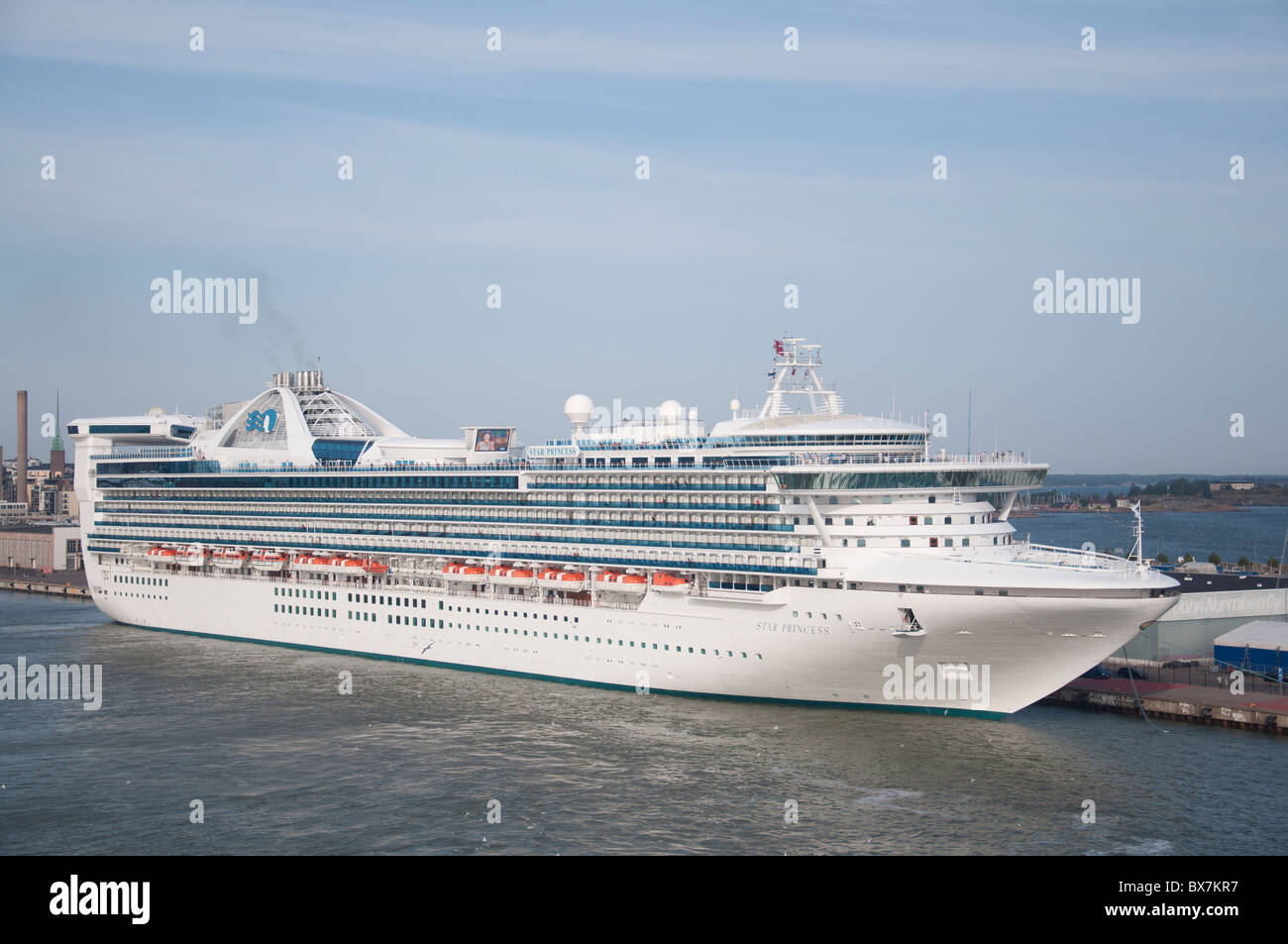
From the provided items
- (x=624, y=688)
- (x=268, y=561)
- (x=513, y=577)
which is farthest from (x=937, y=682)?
(x=268, y=561)

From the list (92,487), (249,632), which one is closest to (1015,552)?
(249,632)

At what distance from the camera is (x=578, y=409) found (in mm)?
42875

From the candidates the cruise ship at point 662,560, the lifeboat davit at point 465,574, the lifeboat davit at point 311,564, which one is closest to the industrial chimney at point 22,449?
the cruise ship at point 662,560

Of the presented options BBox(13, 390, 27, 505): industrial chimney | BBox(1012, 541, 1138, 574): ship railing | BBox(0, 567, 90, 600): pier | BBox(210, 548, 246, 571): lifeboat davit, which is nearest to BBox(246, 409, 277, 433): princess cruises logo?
BBox(210, 548, 246, 571): lifeboat davit

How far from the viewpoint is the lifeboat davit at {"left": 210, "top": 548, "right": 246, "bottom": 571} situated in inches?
1941

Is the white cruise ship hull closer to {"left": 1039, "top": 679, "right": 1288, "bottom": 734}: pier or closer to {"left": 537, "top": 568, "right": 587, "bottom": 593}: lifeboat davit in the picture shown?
{"left": 537, "top": 568, "right": 587, "bottom": 593}: lifeboat davit

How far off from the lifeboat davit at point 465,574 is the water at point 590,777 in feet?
13.4

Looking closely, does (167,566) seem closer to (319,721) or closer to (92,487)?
(92,487)

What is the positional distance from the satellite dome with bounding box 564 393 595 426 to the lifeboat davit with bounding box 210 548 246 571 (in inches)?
682

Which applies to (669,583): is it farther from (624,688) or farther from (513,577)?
(513,577)

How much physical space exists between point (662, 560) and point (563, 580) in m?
4.01

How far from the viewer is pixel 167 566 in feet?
173

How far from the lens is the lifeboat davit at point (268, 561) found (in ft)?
157

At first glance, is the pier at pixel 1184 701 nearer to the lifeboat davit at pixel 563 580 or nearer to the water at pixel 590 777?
the water at pixel 590 777
